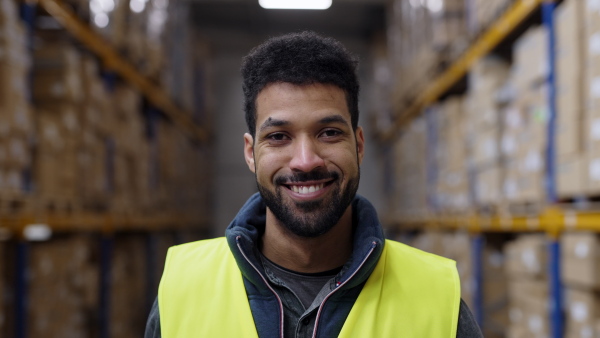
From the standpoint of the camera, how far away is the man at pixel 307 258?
1.60 m

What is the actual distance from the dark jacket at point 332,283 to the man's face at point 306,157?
0.38 feet

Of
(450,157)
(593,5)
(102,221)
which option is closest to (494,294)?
(450,157)

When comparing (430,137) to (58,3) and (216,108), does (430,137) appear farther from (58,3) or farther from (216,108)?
(216,108)

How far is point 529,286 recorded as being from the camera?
167 inches

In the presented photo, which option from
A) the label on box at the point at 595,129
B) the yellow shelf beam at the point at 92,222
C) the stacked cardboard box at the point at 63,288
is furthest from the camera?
the stacked cardboard box at the point at 63,288

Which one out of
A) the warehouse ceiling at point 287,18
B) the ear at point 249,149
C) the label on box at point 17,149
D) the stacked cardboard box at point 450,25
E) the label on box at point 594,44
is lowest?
the ear at point 249,149

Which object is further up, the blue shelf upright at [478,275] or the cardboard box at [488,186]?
the cardboard box at [488,186]

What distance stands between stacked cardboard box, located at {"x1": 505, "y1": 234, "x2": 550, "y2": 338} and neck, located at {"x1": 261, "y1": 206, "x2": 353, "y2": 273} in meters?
2.70

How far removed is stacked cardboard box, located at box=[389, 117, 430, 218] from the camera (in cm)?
721

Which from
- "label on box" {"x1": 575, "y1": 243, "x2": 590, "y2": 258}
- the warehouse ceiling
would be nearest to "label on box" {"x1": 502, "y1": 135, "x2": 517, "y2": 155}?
"label on box" {"x1": 575, "y1": 243, "x2": 590, "y2": 258}

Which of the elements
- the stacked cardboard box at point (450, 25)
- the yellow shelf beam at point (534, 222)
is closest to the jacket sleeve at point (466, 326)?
the yellow shelf beam at point (534, 222)

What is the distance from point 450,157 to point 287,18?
6106mm

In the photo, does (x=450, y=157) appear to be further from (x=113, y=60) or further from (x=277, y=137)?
(x=277, y=137)

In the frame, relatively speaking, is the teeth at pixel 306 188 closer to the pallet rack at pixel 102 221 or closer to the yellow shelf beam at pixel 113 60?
the pallet rack at pixel 102 221
